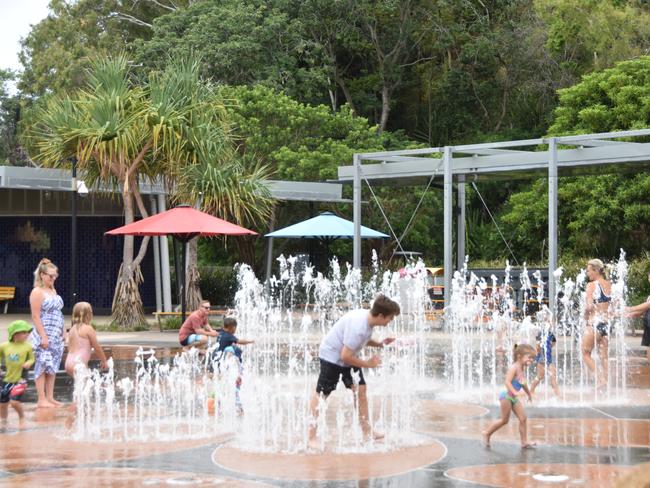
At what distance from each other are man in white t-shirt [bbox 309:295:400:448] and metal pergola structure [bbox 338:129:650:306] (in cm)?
1017

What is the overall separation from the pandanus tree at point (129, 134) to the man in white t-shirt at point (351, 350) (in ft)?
44.1

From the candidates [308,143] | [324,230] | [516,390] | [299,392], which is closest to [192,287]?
[324,230]

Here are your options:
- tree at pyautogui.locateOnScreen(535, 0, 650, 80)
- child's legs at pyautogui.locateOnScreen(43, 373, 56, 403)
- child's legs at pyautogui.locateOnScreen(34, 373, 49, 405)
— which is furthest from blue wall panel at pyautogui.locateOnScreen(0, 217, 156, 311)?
child's legs at pyautogui.locateOnScreen(34, 373, 49, 405)

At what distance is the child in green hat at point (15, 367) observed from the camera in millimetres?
9766

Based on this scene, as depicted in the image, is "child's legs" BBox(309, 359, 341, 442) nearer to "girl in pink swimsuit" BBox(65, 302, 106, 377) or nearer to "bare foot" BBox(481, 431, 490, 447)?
"bare foot" BBox(481, 431, 490, 447)

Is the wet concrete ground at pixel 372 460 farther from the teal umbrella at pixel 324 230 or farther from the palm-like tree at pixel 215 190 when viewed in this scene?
the teal umbrella at pixel 324 230

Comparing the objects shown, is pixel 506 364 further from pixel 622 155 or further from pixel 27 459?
pixel 27 459

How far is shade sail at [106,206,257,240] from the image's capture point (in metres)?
19.2

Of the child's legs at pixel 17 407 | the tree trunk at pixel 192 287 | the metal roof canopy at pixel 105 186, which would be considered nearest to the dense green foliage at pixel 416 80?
the metal roof canopy at pixel 105 186

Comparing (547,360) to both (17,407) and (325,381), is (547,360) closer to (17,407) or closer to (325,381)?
(325,381)

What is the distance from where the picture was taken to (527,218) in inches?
1222

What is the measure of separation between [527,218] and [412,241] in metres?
4.80

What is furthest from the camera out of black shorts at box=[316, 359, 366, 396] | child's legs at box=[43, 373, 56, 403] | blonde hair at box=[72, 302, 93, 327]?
child's legs at box=[43, 373, 56, 403]

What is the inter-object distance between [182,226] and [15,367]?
31.5 feet
